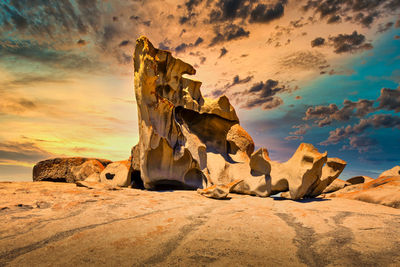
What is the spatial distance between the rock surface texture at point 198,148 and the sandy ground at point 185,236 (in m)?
2.19

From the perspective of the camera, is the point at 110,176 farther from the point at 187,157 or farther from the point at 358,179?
the point at 358,179

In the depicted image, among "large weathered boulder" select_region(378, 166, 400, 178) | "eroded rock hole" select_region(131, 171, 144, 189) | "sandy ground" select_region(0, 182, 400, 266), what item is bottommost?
"sandy ground" select_region(0, 182, 400, 266)

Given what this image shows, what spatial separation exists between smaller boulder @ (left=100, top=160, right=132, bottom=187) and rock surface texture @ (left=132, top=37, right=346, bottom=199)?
61cm

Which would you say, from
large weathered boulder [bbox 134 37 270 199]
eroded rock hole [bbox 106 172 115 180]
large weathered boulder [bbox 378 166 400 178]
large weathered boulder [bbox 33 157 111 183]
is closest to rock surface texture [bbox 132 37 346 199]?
large weathered boulder [bbox 134 37 270 199]

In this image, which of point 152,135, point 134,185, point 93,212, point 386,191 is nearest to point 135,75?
point 152,135

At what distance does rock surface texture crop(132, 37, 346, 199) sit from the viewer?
5930 mm

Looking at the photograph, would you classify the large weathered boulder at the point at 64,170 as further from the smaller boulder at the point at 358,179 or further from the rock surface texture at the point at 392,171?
the rock surface texture at the point at 392,171

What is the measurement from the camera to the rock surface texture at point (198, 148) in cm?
593

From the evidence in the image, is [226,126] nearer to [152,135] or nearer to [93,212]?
[152,135]

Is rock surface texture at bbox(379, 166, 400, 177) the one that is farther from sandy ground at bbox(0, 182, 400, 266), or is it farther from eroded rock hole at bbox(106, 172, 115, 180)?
eroded rock hole at bbox(106, 172, 115, 180)

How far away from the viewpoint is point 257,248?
2234 mm

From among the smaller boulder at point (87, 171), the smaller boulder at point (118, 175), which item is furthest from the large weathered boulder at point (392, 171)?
the smaller boulder at point (87, 171)

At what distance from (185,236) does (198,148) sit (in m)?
6.80

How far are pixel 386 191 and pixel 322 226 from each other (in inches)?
125
